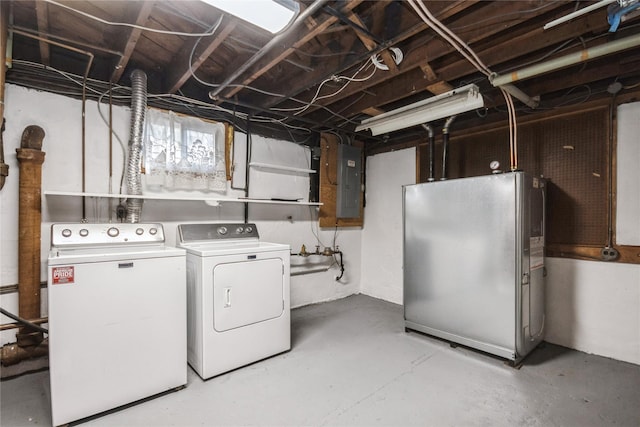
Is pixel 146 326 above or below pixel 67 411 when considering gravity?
above

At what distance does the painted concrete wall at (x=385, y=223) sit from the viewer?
4.10 meters

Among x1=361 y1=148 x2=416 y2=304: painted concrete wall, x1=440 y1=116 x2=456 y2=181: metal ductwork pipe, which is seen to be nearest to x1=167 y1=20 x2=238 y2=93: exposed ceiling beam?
x1=440 y1=116 x2=456 y2=181: metal ductwork pipe

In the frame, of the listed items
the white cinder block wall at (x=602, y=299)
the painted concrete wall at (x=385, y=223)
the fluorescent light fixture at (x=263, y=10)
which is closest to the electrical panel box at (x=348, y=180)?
the painted concrete wall at (x=385, y=223)

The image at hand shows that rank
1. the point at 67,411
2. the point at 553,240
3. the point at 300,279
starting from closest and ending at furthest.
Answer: the point at 67,411 → the point at 553,240 → the point at 300,279

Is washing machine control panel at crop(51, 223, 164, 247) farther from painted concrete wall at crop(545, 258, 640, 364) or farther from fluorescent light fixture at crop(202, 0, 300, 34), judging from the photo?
painted concrete wall at crop(545, 258, 640, 364)

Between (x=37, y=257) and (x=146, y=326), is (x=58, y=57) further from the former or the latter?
(x=146, y=326)

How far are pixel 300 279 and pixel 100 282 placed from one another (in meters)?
2.39

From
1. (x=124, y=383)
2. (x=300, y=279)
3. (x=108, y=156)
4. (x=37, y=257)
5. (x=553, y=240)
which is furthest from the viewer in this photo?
(x=300, y=279)

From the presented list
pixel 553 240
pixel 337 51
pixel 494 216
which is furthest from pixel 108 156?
pixel 553 240

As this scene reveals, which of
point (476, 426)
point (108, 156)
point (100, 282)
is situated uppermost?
point (108, 156)

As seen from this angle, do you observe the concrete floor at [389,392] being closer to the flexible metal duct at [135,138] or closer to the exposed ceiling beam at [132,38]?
the flexible metal duct at [135,138]

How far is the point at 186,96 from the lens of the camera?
2.96 metres

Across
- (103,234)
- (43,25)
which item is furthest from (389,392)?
(43,25)

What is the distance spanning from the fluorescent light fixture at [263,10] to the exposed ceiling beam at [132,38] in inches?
17.5
